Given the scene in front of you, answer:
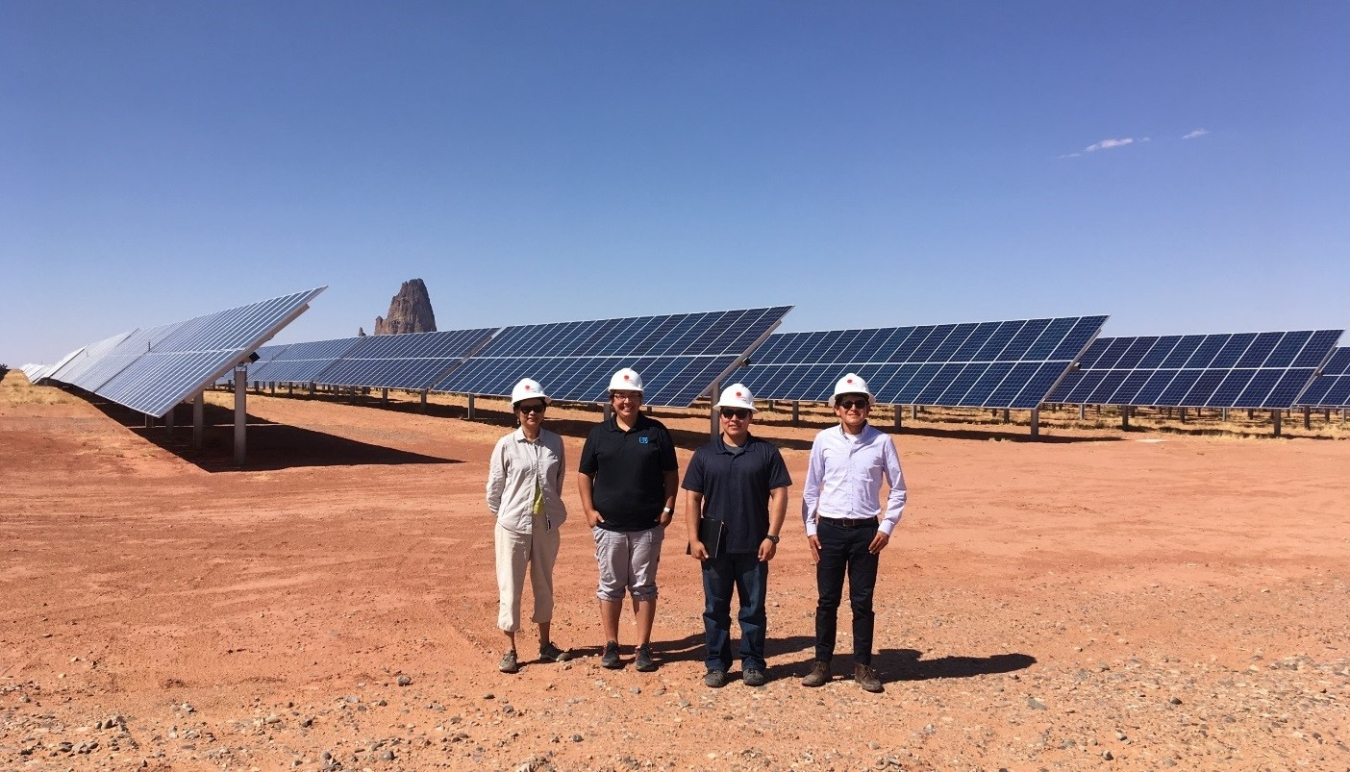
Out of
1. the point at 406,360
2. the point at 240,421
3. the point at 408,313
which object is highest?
the point at 408,313

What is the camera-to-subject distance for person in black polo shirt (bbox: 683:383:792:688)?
5.03 metres

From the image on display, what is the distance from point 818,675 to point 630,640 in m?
1.52

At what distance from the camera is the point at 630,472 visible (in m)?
5.20

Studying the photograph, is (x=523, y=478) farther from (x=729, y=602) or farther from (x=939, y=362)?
(x=939, y=362)

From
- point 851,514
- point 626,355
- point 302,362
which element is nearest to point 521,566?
point 851,514

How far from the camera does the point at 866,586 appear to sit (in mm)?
4980

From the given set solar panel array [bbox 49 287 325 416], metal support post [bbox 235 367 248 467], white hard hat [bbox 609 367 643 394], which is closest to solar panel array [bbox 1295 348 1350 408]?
solar panel array [bbox 49 287 325 416]

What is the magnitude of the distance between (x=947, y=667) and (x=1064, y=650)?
3.19ft

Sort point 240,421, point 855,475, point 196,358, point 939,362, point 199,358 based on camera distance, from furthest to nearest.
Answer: point 939,362, point 196,358, point 199,358, point 240,421, point 855,475

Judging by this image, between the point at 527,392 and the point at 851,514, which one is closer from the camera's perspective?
the point at 851,514

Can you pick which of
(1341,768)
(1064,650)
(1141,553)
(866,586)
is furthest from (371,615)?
(1141,553)

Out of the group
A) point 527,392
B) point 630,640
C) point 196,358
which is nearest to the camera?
point 527,392

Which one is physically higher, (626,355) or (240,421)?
(626,355)

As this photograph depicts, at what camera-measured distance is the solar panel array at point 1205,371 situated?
2786cm
